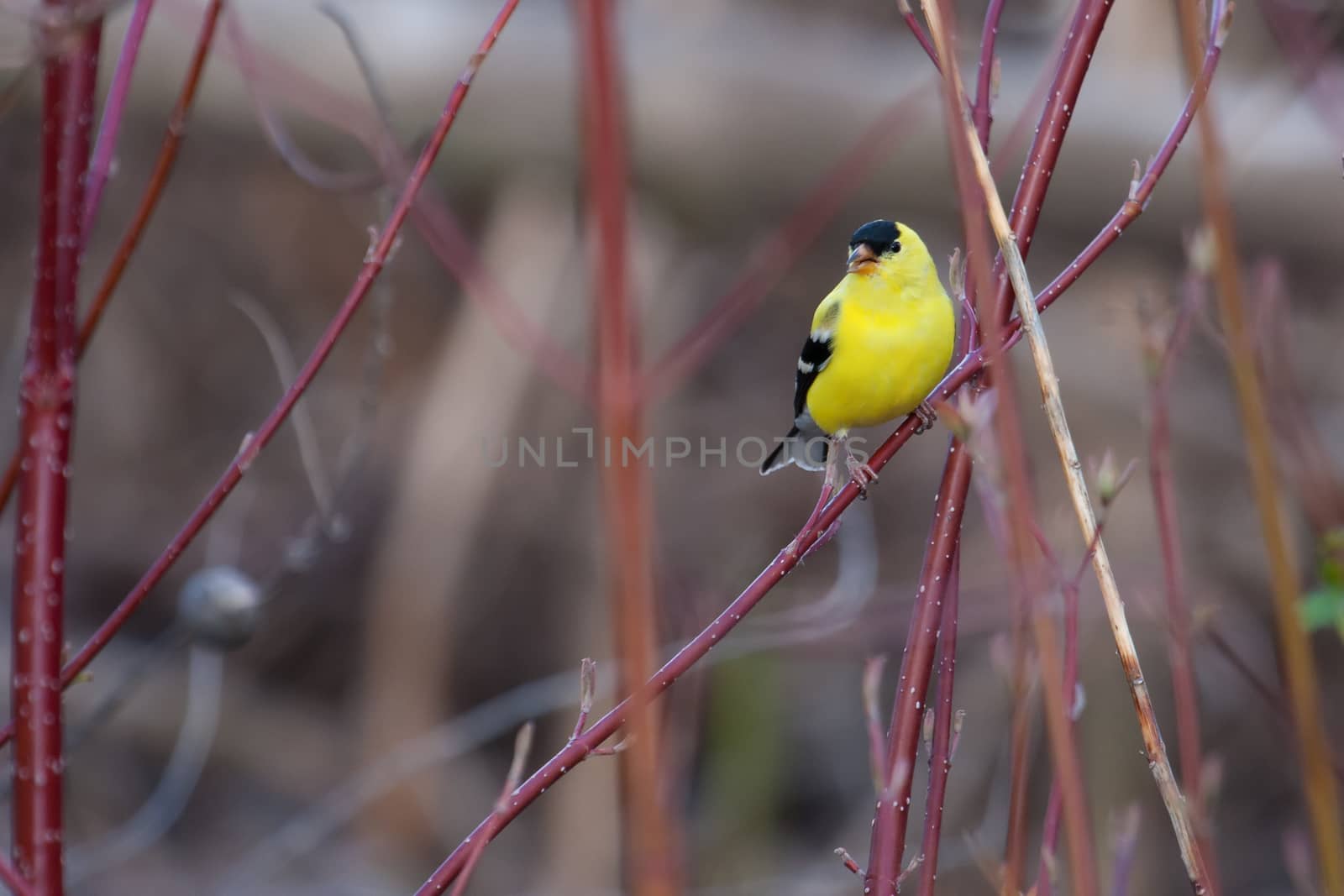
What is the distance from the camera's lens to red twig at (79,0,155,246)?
3.76 feet

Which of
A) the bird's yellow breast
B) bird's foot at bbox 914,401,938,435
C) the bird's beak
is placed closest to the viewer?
bird's foot at bbox 914,401,938,435

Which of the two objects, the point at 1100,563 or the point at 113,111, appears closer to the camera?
the point at 1100,563

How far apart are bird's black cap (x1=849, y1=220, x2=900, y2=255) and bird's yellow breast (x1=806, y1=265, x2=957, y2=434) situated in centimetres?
5

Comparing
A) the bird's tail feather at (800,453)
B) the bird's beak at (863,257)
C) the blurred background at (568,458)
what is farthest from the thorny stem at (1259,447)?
the bird's tail feather at (800,453)

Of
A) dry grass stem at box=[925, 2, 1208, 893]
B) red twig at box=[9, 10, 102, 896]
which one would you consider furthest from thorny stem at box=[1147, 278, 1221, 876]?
red twig at box=[9, 10, 102, 896]

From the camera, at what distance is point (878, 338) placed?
2.22 meters

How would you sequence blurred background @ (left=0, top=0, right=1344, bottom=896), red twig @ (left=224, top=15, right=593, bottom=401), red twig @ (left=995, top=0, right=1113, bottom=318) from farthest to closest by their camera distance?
blurred background @ (left=0, top=0, right=1344, bottom=896) < red twig @ (left=995, top=0, right=1113, bottom=318) < red twig @ (left=224, top=15, right=593, bottom=401)

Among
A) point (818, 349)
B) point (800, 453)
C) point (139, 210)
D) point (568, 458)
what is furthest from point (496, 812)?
point (568, 458)

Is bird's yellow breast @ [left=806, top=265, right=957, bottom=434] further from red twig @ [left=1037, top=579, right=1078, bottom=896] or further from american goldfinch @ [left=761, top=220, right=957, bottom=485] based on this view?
red twig @ [left=1037, top=579, right=1078, bottom=896]

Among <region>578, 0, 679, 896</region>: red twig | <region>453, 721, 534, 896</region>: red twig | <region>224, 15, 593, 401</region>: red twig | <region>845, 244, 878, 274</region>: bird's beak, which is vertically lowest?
<region>453, 721, 534, 896</region>: red twig

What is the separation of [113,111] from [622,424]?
827 millimetres

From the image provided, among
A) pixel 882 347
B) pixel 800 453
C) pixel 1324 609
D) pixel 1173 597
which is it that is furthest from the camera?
pixel 800 453

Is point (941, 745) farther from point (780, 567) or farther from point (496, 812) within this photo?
point (496, 812)

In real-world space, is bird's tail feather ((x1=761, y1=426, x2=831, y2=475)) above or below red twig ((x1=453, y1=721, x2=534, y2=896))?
above
